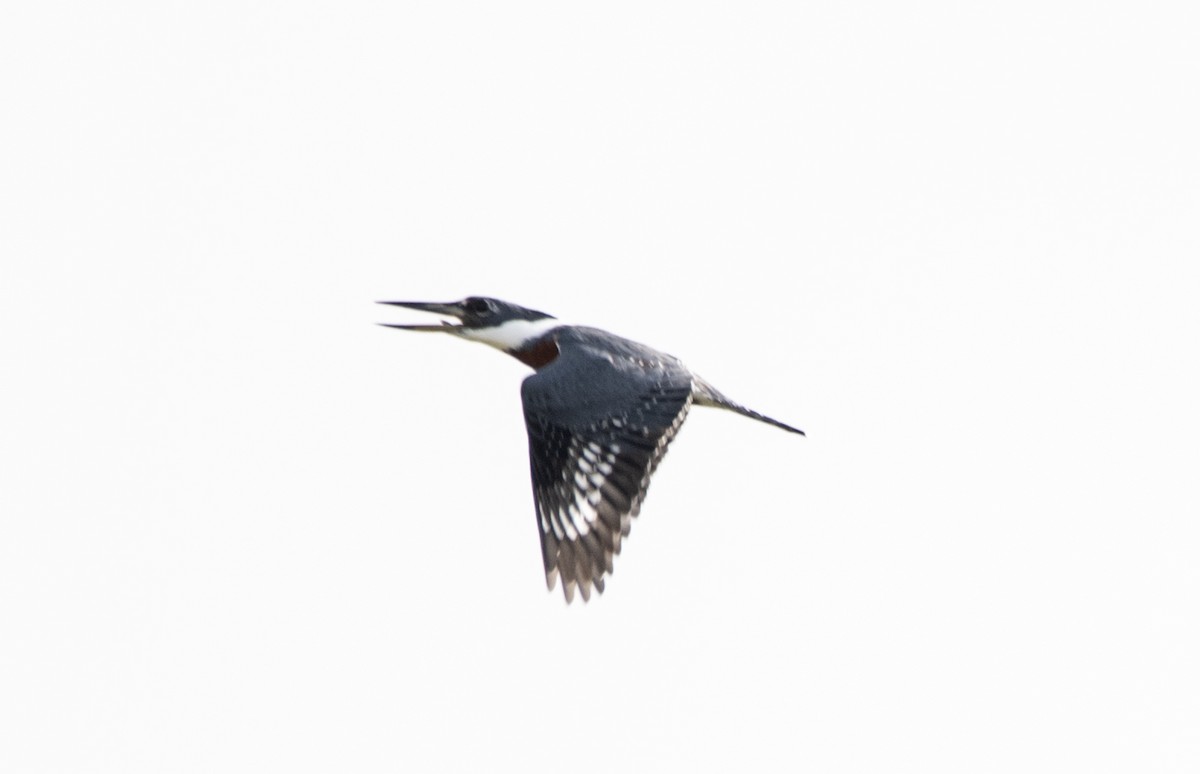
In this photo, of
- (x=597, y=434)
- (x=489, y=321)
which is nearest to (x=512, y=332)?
(x=489, y=321)

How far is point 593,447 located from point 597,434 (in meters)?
0.10

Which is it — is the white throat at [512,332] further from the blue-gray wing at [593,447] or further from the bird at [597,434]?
the blue-gray wing at [593,447]

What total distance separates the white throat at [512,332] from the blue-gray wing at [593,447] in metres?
1.37

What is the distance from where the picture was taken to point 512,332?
15367 millimetres

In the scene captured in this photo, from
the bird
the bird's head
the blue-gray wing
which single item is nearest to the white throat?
the bird's head

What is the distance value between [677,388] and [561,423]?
75cm

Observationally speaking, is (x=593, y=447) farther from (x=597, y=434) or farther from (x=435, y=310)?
(x=435, y=310)

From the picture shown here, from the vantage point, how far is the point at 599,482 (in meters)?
12.8

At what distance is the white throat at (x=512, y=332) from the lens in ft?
49.6

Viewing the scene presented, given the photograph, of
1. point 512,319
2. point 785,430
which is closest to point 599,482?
point 785,430

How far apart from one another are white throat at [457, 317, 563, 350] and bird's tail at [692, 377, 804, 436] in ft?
3.95

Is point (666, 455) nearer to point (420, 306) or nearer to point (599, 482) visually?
point (599, 482)

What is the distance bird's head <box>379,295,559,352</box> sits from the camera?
50.1ft

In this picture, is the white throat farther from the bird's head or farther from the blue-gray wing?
the blue-gray wing
